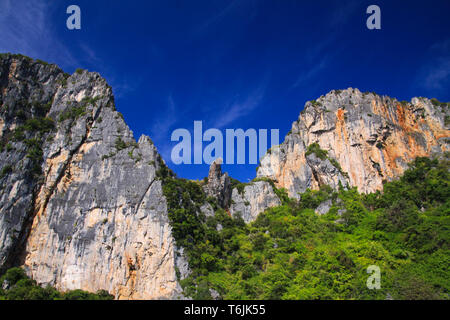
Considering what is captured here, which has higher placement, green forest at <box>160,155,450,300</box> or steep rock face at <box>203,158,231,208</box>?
steep rock face at <box>203,158,231,208</box>

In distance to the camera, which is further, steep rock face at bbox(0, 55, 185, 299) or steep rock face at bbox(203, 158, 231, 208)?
steep rock face at bbox(203, 158, 231, 208)

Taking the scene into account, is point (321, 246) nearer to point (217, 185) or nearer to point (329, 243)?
point (329, 243)

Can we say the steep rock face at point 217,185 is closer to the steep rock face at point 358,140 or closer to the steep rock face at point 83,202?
the steep rock face at point 83,202

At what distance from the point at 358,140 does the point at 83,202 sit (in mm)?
41824

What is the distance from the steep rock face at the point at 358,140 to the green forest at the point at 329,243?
112 inches

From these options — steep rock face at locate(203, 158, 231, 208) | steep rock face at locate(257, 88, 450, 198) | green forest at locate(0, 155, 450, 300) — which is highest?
steep rock face at locate(257, 88, 450, 198)

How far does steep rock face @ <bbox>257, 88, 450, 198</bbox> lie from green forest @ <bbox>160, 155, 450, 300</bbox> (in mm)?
2850

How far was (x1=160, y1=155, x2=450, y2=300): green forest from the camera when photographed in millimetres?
27531

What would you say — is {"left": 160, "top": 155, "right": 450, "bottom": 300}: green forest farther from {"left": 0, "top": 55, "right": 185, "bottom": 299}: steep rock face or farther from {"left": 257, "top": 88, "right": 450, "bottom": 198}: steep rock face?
{"left": 0, "top": 55, "right": 185, "bottom": 299}: steep rock face

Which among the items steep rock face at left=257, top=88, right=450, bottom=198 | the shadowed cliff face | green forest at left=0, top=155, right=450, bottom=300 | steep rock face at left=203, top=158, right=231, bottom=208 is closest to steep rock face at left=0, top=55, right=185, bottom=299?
the shadowed cliff face

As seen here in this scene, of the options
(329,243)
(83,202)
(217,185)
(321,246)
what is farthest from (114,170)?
(329,243)

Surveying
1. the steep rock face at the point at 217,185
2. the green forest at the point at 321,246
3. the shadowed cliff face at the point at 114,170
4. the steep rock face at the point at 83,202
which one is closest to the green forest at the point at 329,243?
the green forest at the point at 321,246

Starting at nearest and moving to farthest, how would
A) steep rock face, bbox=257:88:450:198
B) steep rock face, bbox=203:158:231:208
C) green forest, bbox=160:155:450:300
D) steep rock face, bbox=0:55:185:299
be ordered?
green forest, bbox=160:155:450:300, steep rock face, bbox=0:55:185:299, steep rock face, bbox=203:158:231:208, steep rock face, bbox=257:88:450:198

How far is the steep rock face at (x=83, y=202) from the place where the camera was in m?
32.5
